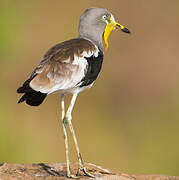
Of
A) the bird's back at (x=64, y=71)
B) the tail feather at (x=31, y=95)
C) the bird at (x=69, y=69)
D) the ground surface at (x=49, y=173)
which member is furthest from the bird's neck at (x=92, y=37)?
the ground surface at (x=49, y=173)

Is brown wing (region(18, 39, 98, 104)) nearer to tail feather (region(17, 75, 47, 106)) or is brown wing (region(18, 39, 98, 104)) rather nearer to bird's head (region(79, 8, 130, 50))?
tail feather (region(17, 75, 47, 106))

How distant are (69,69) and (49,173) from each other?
3.61 ft

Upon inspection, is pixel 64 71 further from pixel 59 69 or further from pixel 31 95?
pixel 31 95

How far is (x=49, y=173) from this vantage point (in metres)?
5.95

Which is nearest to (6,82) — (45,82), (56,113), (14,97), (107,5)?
(14,97)

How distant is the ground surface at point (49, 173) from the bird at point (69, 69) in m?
0.14

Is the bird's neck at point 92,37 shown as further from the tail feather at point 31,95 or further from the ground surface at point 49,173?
the ground surface at point 49,173

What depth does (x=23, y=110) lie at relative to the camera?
1088 centimetres

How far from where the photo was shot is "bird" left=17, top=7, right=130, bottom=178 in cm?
546

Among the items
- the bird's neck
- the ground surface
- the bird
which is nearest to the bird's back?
the bird

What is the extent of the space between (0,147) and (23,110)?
3.81ft

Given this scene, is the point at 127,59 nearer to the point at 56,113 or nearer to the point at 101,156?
the point at 56,113

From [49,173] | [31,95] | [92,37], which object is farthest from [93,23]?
[49,173]

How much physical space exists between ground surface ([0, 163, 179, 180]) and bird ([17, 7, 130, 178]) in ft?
0.47
